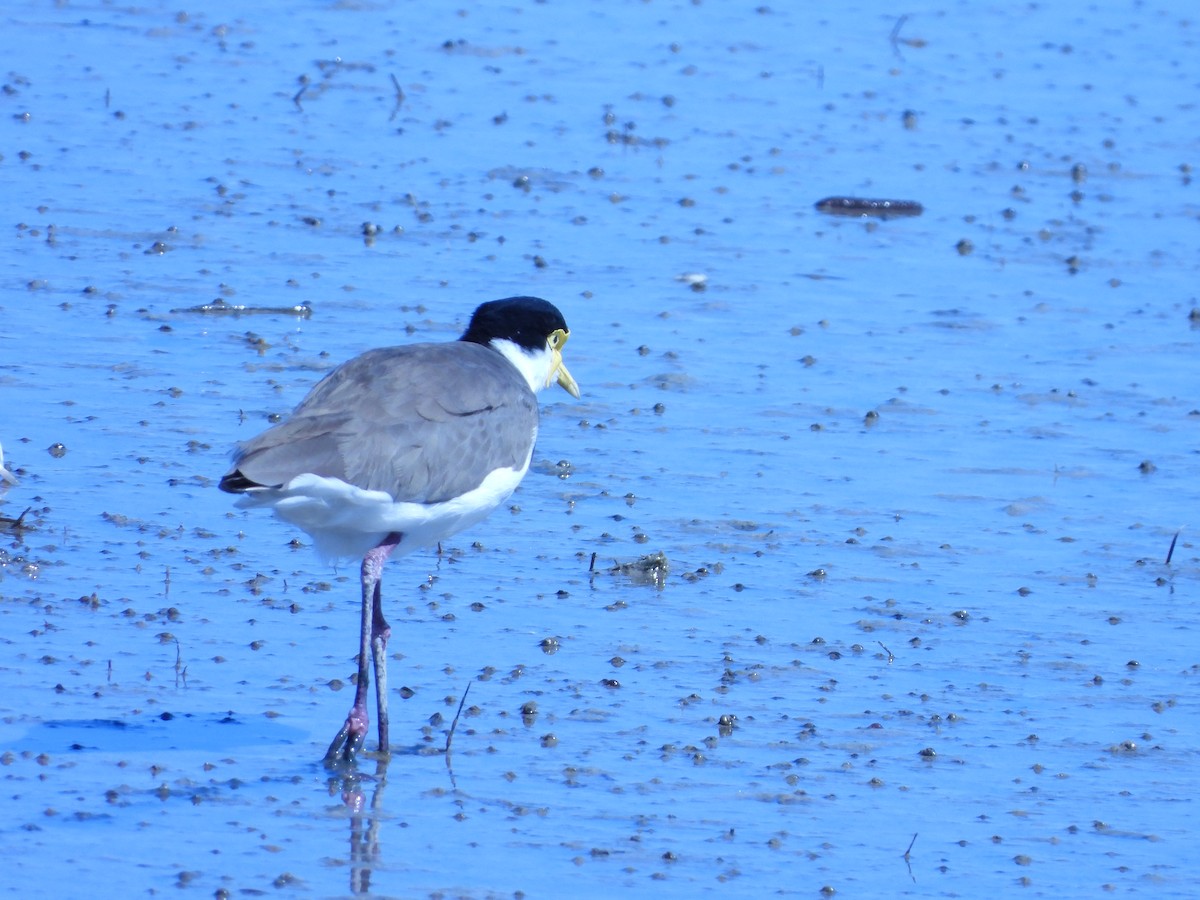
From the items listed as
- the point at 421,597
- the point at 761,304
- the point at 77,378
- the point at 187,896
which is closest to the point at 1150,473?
the point at 761,304

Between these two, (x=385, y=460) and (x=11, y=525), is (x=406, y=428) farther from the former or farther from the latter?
(x=11, y=525)

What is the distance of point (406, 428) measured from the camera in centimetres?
743

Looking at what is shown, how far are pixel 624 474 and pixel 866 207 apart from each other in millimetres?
5890

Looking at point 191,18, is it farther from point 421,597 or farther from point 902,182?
point 421,597

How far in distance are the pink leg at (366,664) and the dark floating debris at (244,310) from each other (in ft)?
16.1

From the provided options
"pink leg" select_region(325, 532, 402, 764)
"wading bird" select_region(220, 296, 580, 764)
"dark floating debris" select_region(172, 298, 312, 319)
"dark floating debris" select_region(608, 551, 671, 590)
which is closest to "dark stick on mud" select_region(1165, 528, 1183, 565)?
"dark floating debris" select_region(608, 551, 671, 590)

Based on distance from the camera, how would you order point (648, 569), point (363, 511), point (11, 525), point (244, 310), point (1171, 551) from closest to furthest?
point (363, 511), point (11, 525), point (648, 569), point (1171, 551), point (244, 310)

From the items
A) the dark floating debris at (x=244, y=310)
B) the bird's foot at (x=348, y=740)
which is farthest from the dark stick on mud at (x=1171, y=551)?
the dark floating debris at (x=244, y=310)

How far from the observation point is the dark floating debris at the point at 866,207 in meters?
15.8

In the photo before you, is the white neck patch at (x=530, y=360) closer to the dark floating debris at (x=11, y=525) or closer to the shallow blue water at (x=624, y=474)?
the shallow blue water at (x=624, y=474)

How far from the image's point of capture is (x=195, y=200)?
14289 millimetres

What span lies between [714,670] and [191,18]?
1333cm

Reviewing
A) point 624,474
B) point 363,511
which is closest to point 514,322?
point 363,511

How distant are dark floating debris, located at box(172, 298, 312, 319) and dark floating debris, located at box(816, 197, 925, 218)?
4.99 m
